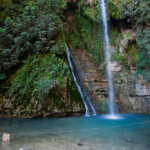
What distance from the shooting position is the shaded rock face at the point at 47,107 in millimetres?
9203

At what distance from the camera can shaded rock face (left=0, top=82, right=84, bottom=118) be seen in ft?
30.2

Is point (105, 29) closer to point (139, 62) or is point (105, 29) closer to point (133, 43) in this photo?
point (133, 43)

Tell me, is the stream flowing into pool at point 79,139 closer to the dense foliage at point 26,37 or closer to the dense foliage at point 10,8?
the dense foliage at point 26,37

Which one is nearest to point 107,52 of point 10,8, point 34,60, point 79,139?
point 34,60

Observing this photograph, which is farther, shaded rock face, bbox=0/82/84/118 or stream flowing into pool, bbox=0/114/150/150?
shaded rock face, bbox=0/82/84/118

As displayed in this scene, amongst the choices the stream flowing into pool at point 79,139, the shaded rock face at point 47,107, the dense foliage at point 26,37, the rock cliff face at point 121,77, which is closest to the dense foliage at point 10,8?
the dense foliage at point 26,37

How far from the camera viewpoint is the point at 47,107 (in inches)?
366

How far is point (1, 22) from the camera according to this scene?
1265cm

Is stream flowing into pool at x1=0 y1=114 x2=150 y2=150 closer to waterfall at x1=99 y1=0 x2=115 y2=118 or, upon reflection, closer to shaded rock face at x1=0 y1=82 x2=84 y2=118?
shaded rock face at x1=0 y1=82 x2=84 y2=118

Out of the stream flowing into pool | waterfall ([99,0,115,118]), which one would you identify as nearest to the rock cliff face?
waterfall ([99,0,115,118])

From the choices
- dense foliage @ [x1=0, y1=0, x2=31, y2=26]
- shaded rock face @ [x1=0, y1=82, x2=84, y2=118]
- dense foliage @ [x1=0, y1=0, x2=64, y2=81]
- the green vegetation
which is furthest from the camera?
dense foliage @ [x1=0, y1=0, x2=31, y2=26]

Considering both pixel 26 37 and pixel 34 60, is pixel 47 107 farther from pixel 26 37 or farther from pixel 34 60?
pixel 26 37

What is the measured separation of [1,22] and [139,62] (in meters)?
10.7

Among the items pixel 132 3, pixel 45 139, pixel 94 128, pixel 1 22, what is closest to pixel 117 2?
pixel 132 3
